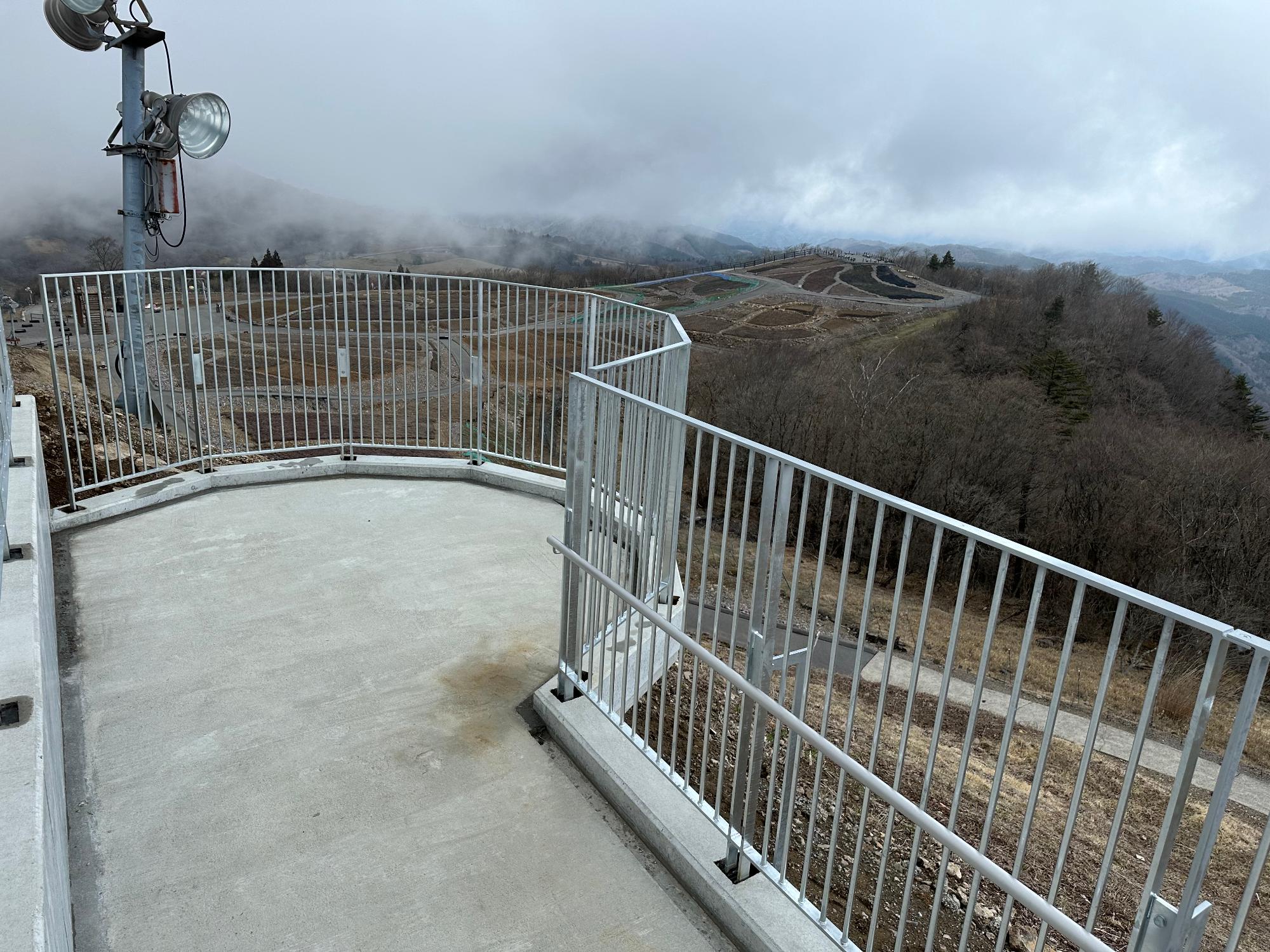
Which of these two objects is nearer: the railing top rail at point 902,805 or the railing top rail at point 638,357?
the railing top rail at point 902,805

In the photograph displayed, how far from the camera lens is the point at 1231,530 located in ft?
116

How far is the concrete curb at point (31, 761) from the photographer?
5.66 ft

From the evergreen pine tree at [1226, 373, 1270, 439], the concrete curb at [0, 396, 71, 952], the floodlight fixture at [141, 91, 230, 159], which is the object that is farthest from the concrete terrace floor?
the evergreen pine tree at [1226, 373, 1270, 439]

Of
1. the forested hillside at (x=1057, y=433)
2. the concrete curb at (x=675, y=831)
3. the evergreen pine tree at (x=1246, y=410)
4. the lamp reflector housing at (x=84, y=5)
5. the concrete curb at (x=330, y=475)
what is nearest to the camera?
the concrete curb at (x=675, y=831)

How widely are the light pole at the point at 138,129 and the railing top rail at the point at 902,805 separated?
9006 mm

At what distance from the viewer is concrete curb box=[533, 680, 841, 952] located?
2.90 m

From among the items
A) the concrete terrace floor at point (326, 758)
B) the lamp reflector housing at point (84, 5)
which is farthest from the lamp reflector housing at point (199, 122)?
the concrete terrace floor at point (326, 758)

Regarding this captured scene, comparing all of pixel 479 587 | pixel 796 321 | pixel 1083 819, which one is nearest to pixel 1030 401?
pixel 796 321

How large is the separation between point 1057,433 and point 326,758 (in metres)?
52.9

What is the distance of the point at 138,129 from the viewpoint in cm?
1162

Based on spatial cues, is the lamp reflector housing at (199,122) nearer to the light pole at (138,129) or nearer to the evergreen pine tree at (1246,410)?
the light pole at (138,129)

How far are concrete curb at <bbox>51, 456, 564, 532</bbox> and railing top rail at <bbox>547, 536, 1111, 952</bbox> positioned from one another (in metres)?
3.88

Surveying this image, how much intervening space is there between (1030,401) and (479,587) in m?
52.2

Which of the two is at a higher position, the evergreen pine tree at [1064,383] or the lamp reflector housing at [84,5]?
the lamp reflector housing at [84,5]
